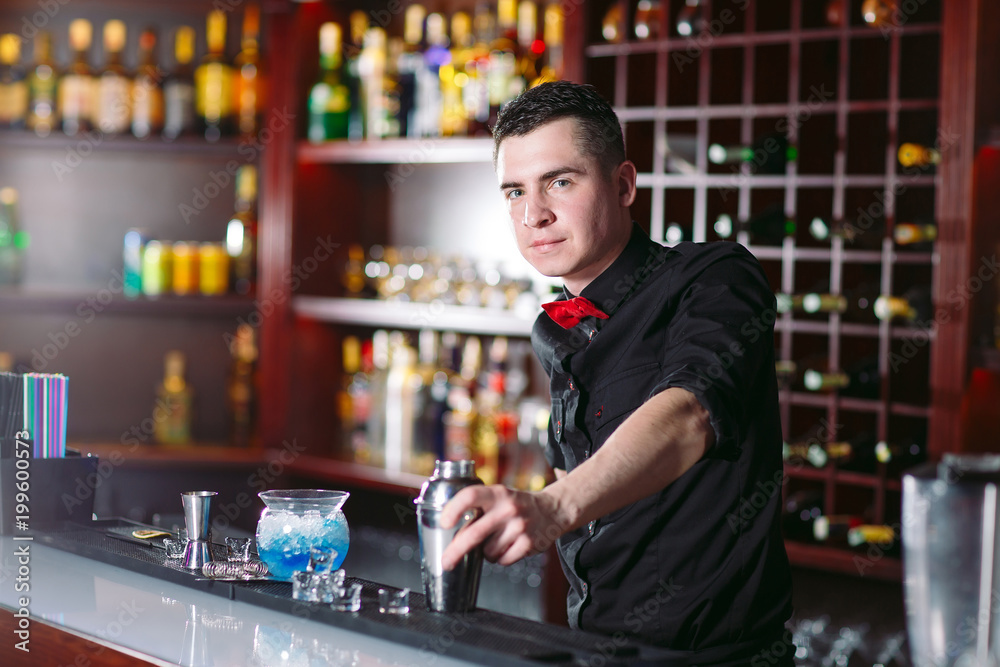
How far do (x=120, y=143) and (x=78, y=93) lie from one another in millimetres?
228

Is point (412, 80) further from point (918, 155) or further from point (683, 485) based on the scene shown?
point (683, 485)

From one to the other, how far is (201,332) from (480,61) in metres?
1.38

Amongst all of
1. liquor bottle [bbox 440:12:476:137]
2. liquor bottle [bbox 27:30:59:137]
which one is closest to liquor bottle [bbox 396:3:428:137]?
liquor bottle [bbox 440:12:476:137]

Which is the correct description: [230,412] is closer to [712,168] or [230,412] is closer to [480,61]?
[480,61]

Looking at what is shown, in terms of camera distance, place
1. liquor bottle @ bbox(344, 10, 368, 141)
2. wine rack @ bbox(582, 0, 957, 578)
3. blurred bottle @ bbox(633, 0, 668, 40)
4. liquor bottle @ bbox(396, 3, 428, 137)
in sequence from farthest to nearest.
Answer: liquor bottle @ bbox(344, 10, 368, 141) < liquor bottle @ bbox(396, 3, 428, 137) < blurred bottle @ bbox(633, 0, 668, 40) < wine rack @ bbox(582, 0, 957, 578)

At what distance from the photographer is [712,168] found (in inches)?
103

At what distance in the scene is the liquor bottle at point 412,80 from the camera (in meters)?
3.06

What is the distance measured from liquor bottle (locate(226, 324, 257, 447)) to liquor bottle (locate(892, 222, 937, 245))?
2.10 metres

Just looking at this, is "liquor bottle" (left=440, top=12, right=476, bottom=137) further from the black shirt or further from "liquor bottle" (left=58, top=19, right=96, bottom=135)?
the black shirt

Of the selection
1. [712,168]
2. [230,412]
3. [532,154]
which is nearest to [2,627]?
[532,154]

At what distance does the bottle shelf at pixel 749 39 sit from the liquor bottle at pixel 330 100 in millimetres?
900

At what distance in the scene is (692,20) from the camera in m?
2.53

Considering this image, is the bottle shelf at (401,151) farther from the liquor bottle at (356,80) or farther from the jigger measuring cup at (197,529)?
the jigger measuring cup at (197,529)

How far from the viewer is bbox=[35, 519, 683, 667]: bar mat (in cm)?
103
